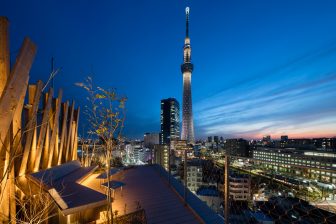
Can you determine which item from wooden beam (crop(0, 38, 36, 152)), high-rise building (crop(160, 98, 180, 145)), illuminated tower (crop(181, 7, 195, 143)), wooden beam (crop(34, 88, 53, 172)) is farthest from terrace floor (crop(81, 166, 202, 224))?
high-rise building (crop(160, 98, 180, 145))

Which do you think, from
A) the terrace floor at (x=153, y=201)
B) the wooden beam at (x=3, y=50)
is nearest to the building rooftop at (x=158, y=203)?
the terrace floor at (x=153, y=201)

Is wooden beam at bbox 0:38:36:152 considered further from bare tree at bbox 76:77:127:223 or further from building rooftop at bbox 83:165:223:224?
building rooftop at bbox 83:165:223:224

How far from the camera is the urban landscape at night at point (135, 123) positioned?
114 inches

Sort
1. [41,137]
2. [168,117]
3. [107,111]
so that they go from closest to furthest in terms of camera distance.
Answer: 1. [107,111]
2. [41,137]
3. [168,117]

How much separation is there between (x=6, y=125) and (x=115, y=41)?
4124 cm

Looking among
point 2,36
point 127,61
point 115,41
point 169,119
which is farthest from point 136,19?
point 169,119

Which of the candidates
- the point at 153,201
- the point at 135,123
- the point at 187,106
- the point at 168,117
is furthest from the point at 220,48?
the point at 168,117

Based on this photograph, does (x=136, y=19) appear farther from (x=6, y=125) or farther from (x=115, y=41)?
(x=6, y=125)

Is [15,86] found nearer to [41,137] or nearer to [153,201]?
[41,137]

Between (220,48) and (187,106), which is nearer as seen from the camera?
(220,48)

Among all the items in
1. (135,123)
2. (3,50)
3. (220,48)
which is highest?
(220,48)

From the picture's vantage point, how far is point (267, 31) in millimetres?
31641

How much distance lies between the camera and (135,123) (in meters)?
39.4

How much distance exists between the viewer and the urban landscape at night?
2.90 metres
